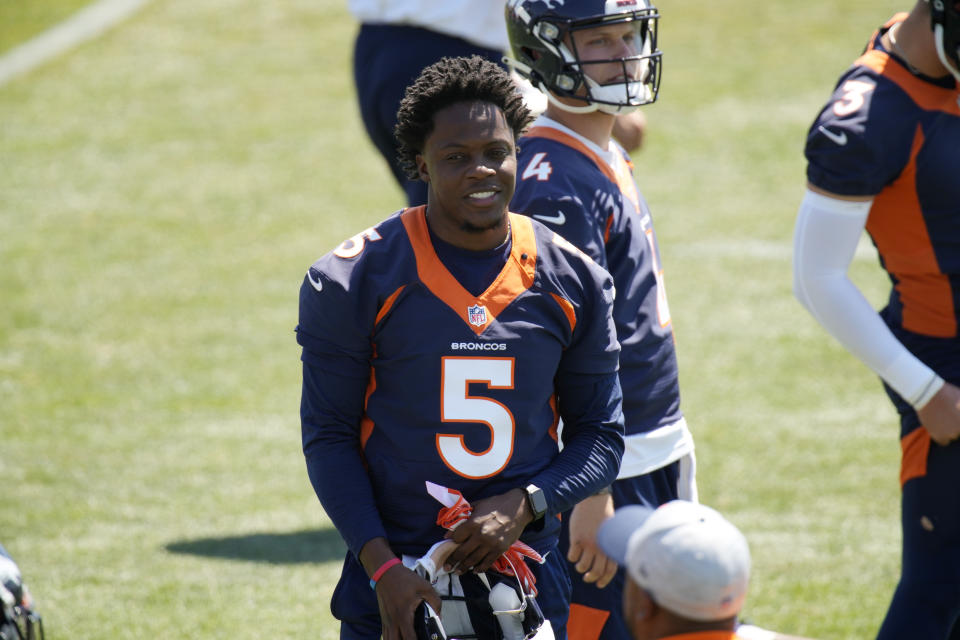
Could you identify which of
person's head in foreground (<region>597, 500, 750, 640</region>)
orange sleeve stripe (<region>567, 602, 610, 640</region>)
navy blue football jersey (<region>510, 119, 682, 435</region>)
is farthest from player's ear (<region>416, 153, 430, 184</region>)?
orange sleeve stripe (<region>567, 602, 610, 640</region>)

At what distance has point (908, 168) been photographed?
3285mm

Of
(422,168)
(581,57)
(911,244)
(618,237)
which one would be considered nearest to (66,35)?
(581,57)

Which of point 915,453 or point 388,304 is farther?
point 915,453

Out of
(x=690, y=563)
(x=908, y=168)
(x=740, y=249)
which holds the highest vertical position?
(x=908, y=168)

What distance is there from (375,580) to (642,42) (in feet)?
5.63

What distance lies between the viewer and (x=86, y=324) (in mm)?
8664

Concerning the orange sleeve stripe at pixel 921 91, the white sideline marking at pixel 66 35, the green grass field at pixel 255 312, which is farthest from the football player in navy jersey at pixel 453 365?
the white sideline marking at pixel 66 35

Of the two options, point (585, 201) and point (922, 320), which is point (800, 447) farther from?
point (585, 201)

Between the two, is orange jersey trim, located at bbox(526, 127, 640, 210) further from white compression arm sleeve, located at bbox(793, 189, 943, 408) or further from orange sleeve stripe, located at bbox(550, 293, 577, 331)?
orange sleeve stripe, located at bbox(550, 293, 577, 331)

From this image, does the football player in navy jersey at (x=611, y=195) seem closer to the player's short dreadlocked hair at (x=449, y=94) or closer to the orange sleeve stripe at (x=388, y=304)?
the player's short dreadlocked hair at (x=449, y=94)

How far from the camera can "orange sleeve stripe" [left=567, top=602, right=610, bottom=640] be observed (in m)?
3.34

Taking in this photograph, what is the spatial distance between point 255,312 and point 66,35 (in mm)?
8102

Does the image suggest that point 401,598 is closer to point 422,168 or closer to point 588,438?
point 588,438

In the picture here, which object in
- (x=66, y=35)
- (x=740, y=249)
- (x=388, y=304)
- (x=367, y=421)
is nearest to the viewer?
(x=388, y=304)
